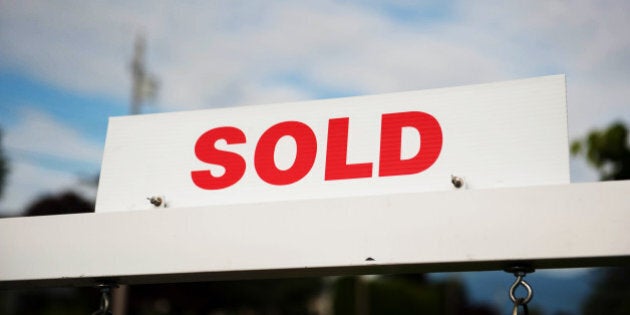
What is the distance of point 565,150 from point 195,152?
132 centimetres

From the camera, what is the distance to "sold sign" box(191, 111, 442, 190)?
247cm

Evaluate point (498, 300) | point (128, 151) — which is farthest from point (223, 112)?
point (498, 300)

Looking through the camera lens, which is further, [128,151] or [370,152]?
[128,151]

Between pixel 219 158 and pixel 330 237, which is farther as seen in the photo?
pixel 219 158

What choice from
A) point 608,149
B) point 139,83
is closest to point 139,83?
point 139,83

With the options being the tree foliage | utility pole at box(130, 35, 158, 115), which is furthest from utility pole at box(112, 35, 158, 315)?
the tree foliage

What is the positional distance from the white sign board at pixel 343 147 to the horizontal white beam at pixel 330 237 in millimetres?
94

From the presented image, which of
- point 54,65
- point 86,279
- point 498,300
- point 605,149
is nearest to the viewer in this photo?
point 86,279

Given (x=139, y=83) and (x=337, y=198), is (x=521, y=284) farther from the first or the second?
(x=139, y=83)

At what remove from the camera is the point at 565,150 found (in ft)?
7.48

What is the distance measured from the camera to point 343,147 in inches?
101

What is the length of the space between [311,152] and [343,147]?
0.13 meters

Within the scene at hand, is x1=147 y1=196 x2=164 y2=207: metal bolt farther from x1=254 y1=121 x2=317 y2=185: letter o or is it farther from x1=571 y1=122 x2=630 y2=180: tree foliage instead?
x1=571 y1=122 x2=630 y2=180: tree foliage

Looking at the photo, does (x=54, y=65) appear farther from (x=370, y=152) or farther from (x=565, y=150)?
(x=565, y=150)
